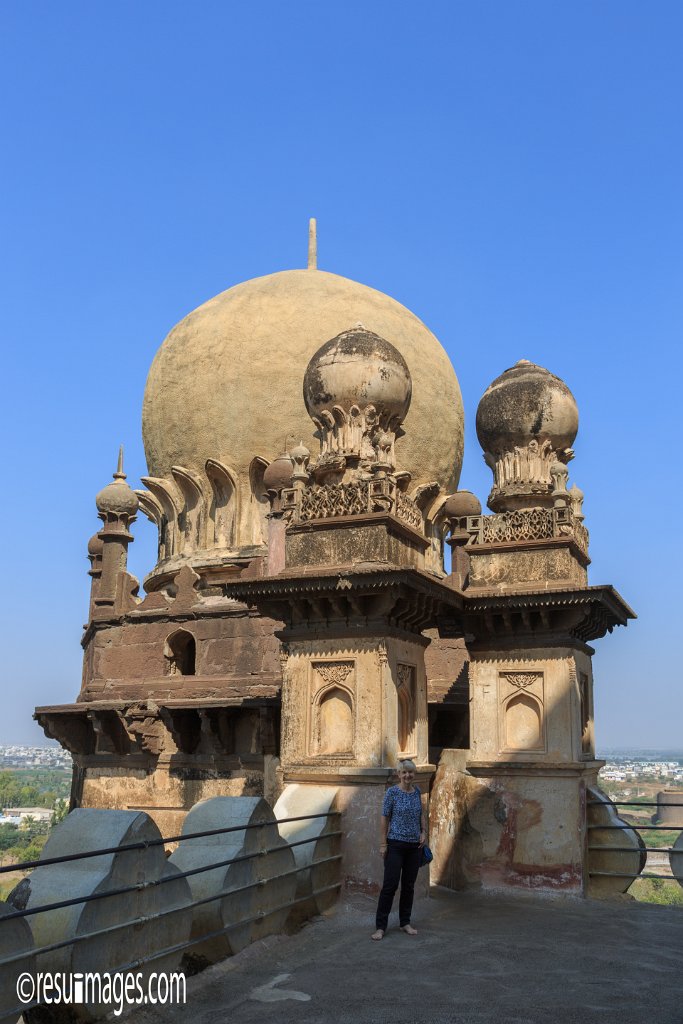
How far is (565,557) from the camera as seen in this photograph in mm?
11984

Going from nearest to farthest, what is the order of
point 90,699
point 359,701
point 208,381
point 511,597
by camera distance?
1. point 359,701
2. point 511,597
3. point 90,699
4. point 208,381

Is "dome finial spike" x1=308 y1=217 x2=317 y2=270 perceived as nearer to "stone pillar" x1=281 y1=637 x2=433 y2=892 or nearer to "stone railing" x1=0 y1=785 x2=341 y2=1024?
"stone pillar" x1=281 y1=637 x2=433 y2=892

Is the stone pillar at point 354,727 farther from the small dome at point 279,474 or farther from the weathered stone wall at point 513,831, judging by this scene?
the small dome at point 279,474

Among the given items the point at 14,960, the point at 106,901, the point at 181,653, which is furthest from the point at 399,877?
the point at 181,653

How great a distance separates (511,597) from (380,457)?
2248 millimetres

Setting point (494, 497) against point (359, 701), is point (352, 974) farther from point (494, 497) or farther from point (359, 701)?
point (494, 497)

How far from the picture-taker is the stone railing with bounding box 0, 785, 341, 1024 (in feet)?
20.1

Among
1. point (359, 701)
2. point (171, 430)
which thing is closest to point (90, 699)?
point (171, 430)

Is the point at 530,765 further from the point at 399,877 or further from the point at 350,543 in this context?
the point at 350,543

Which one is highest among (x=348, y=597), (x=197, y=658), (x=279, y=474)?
(x=279, y=474)

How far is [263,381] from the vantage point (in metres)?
20.5

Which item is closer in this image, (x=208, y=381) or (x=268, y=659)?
(x=268, y=659)

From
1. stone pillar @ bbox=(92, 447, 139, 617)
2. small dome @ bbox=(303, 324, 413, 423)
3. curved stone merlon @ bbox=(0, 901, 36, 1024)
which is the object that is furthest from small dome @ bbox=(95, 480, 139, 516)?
curved stone merlon @ bbox=(0, 901, 36, 1024)

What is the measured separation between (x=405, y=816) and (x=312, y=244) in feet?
57.8
